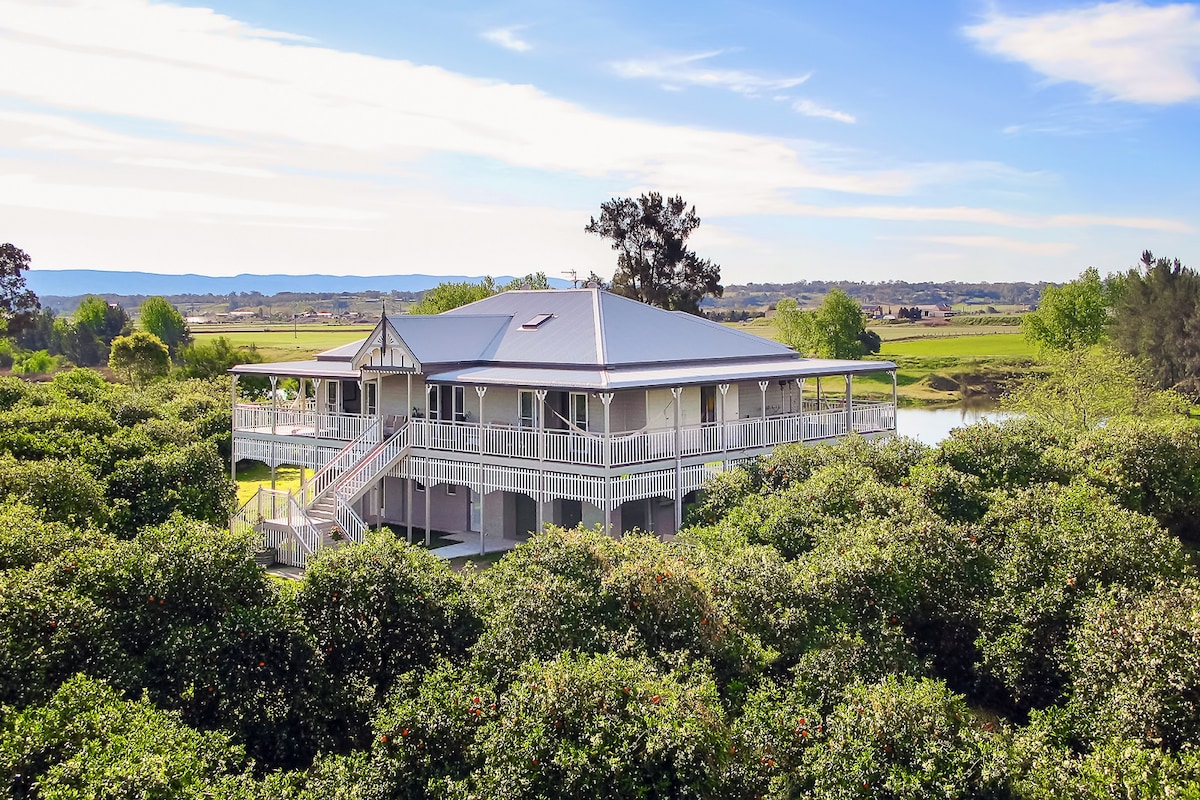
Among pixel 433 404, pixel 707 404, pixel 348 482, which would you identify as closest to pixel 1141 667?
pixel 707 404

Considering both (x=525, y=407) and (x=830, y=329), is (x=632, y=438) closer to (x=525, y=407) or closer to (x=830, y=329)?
(x=525, y=407)

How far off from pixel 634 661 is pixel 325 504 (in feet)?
57.3

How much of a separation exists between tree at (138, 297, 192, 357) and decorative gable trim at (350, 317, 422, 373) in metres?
99.3

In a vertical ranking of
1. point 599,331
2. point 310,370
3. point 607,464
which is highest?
point 599,331

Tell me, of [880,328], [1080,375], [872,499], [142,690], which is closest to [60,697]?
[142,690]

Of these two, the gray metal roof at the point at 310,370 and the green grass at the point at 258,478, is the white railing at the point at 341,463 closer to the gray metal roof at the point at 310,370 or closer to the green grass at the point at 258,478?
the gray metal roof at the point at 310,370

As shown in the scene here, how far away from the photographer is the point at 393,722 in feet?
42.8

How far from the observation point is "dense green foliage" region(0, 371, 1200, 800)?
11.9 meters

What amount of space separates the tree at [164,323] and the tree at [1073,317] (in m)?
93.0

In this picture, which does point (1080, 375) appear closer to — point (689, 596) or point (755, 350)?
point (755, 350)

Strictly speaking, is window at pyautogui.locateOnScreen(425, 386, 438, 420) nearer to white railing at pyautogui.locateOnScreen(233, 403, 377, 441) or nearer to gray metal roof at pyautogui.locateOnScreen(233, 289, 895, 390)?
gray metal roof at pyautogui.locateOnScreen(233, 289, 895, 390)

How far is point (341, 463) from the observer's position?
103ft

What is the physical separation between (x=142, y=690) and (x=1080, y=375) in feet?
150

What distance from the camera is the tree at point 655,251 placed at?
67.0m
